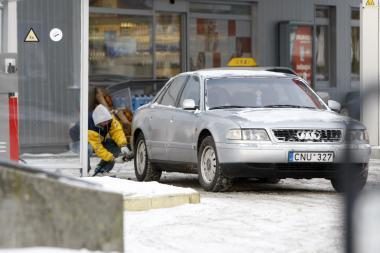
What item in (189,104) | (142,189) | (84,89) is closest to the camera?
(142,189)

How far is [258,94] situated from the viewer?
43.4ft

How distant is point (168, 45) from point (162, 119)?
37.0 ft

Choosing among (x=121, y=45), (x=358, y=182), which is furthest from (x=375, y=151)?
(x=358, y=182)

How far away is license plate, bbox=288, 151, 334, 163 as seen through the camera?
38.6ft

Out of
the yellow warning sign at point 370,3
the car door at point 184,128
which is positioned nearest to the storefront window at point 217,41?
the yellow warning sign at point 370,3

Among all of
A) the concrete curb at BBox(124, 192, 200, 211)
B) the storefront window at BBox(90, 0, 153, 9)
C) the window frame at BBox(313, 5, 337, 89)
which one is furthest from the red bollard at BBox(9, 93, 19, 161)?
the window frame at BBox(313, 5, 337, 89)

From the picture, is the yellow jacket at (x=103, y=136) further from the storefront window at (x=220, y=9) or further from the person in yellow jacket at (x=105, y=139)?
the storefront window at (x=220, y=9)

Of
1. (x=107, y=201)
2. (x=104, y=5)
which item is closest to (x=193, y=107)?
(x=107, y=201)

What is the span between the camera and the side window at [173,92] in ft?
46.5

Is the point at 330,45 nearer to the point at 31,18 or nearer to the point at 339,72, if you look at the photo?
the point at 339,72

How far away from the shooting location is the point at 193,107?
43.0 ft

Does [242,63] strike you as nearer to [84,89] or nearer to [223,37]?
[223,37]

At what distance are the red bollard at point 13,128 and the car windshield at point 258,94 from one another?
2413 millimetres

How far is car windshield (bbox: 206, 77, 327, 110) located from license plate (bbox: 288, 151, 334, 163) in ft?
4.38
